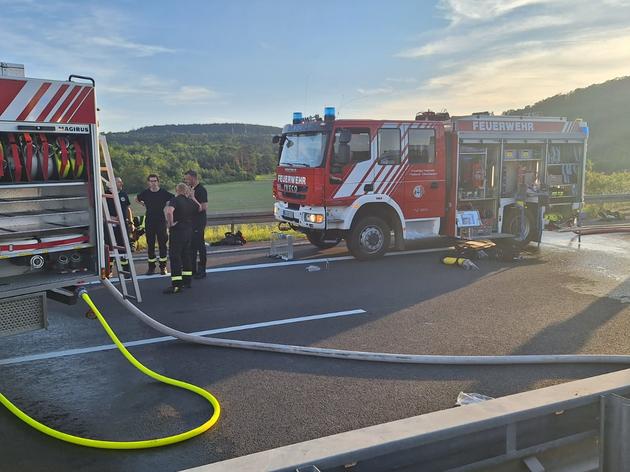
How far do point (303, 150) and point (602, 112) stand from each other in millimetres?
83023

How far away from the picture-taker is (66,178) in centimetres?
496

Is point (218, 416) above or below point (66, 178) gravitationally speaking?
below

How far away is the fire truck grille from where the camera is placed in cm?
429

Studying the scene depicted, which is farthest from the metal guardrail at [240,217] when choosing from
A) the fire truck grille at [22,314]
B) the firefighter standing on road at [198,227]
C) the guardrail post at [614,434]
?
the guardrail post at [614,434]

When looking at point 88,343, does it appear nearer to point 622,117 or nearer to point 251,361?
point 251,361

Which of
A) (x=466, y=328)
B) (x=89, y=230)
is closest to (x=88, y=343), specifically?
(x=89, y=230)

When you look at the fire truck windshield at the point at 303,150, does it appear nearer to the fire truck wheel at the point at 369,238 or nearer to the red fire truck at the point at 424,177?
the red fire truck at the point at 424,177

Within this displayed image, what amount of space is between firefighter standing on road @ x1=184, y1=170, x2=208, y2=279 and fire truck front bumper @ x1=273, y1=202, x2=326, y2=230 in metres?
1.94

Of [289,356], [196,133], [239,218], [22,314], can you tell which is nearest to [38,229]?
[22,314]

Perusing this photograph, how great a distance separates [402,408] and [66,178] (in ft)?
11.5

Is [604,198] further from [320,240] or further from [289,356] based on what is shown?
[289,356]

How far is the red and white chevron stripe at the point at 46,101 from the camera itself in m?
4.36

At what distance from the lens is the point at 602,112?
80.5 metres

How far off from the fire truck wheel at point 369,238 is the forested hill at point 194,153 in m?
12.8
